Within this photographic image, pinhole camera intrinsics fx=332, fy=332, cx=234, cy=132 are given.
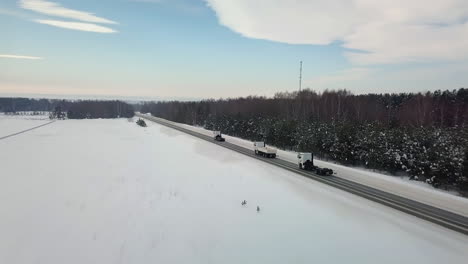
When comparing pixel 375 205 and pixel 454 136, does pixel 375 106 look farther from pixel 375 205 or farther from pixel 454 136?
pixel 375 205

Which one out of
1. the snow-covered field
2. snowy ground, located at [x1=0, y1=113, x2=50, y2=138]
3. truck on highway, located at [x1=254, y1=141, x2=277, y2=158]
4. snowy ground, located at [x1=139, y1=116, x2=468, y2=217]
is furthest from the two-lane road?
snowy ground, located at [x1=0, y1=113, x2=50, y2=138]

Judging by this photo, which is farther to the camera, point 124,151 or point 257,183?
point 124,151

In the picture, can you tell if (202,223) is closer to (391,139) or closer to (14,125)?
(391,139)

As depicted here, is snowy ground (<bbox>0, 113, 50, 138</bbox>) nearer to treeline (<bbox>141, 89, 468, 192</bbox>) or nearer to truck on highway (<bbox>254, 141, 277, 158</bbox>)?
treeline (<bbox>141, 89, 468, 192</bbox>)

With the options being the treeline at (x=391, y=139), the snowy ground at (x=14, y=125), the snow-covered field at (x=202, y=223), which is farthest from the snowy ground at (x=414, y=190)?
the snowy ground at (x=14, y=125)

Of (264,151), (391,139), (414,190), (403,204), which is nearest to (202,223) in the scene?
(403,204)

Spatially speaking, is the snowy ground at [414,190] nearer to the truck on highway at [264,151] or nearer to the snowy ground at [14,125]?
the truck on highway at [264,151]

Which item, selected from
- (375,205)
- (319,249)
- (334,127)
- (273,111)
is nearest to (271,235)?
(319,249)

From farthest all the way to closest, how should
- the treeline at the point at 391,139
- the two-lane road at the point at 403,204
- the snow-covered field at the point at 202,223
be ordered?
the treeline at the point at 391,139 < the two-lane road at the point at 403,204 < the snow-covered field at the point at 202,223
